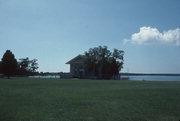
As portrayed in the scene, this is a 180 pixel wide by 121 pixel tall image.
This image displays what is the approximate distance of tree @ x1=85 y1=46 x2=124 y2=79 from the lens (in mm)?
68750

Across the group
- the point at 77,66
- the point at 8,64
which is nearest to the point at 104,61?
the point at 77,66

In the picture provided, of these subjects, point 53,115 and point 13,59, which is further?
point 13,59

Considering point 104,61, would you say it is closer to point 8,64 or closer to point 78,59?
point 78,59

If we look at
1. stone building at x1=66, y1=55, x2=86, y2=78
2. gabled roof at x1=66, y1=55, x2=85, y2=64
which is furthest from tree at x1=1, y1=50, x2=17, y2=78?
gabled roof at x1=66, y1=55, x2=85, y2=64

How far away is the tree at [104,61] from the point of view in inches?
2707

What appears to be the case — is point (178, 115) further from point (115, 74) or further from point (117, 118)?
point (115, 74)

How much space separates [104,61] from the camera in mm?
68875

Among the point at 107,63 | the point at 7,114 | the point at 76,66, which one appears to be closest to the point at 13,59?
the point at 76,66

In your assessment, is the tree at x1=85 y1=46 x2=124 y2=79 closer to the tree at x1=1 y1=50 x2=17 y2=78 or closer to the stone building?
the stone building

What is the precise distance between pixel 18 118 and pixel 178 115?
5.38 m

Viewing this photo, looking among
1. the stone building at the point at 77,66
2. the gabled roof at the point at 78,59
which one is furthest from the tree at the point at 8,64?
the gabled roof at the point at 78,59

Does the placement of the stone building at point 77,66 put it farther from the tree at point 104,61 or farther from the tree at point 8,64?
the tree at point 8,64

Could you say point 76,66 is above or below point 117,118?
above

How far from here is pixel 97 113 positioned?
7.50 meters
